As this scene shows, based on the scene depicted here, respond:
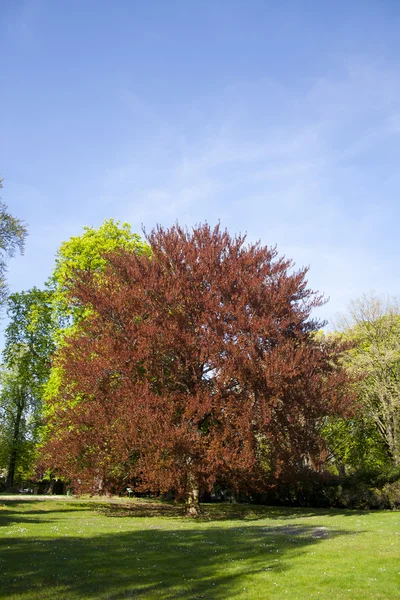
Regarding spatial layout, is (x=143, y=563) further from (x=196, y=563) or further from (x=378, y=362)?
(x=378, y=362)

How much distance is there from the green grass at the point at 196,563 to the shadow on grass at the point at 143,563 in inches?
0.7

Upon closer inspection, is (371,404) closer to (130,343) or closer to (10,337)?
(130,343)

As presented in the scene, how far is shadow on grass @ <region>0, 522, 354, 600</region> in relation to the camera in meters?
7.79

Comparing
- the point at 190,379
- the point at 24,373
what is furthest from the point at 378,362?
the point at 24,373

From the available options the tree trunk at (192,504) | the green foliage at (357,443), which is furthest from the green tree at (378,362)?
the tree trunk at (192,504)

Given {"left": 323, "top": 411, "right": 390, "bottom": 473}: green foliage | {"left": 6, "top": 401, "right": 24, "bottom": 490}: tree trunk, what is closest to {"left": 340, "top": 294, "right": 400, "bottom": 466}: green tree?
{"left": 323, "top": 411, "right": 390, "bottom": 473}: green foliage

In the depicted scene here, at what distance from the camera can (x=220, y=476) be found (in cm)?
2166

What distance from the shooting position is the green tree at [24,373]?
37.5 meters

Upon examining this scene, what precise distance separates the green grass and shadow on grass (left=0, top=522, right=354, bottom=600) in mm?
18

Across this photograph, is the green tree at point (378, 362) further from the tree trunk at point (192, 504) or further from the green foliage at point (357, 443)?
the tree trunk at point (192, 504)

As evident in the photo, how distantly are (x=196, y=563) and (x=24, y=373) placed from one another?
31362 millimetres

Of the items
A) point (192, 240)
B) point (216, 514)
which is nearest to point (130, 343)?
point (192, 240)

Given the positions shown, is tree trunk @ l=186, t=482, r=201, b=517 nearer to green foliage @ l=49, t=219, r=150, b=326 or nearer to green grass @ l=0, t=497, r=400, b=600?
green grass @ l=0, t=497, r=400, b=600

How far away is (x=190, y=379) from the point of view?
23.5m
